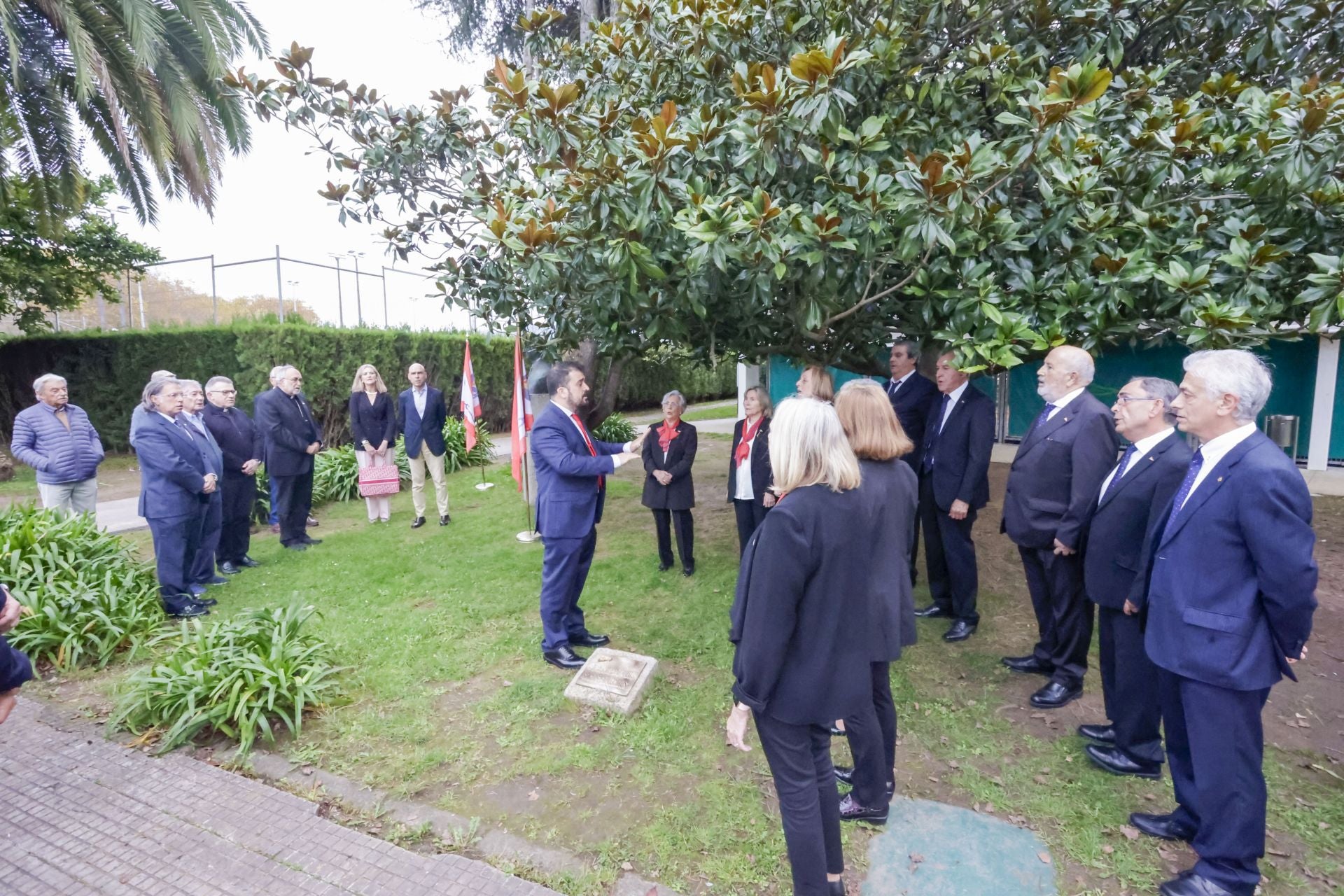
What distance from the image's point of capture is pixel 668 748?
353 cm

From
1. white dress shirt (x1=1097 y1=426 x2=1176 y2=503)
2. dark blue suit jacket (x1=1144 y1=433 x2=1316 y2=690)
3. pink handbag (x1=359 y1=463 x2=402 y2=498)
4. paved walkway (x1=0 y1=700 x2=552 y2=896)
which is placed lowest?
paved walkway (x1=0 y1=700 x2=552 y2=896)

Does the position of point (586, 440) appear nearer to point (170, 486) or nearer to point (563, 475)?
point (563, 475)

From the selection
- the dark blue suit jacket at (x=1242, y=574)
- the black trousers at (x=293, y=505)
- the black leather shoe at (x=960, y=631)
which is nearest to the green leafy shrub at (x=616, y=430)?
the black trousers at (x=293, y=505)

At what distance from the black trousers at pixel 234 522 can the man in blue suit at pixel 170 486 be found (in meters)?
1.14

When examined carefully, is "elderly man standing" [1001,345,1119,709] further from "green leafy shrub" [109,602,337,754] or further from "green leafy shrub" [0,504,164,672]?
"green leafy shrub" [0,504,164,672]

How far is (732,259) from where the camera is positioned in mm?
3490

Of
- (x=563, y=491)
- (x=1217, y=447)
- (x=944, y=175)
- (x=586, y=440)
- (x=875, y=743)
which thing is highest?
(x=944, y=175)

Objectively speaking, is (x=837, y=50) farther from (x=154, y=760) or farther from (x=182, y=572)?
(x=182, y=572)

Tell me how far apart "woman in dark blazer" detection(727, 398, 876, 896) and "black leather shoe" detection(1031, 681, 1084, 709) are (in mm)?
2155

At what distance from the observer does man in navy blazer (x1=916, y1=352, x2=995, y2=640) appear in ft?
14.9

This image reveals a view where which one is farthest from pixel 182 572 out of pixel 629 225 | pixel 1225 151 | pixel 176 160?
pixel 176 160

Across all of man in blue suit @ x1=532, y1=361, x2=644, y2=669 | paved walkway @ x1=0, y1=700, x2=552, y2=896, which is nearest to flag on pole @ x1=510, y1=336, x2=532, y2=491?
man in blue suit @ x1=532, y1=361, x2=644, y2=669

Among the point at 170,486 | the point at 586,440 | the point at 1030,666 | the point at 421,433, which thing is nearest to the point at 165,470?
the point at 170,486

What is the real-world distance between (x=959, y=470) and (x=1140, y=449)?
55.1 inches
